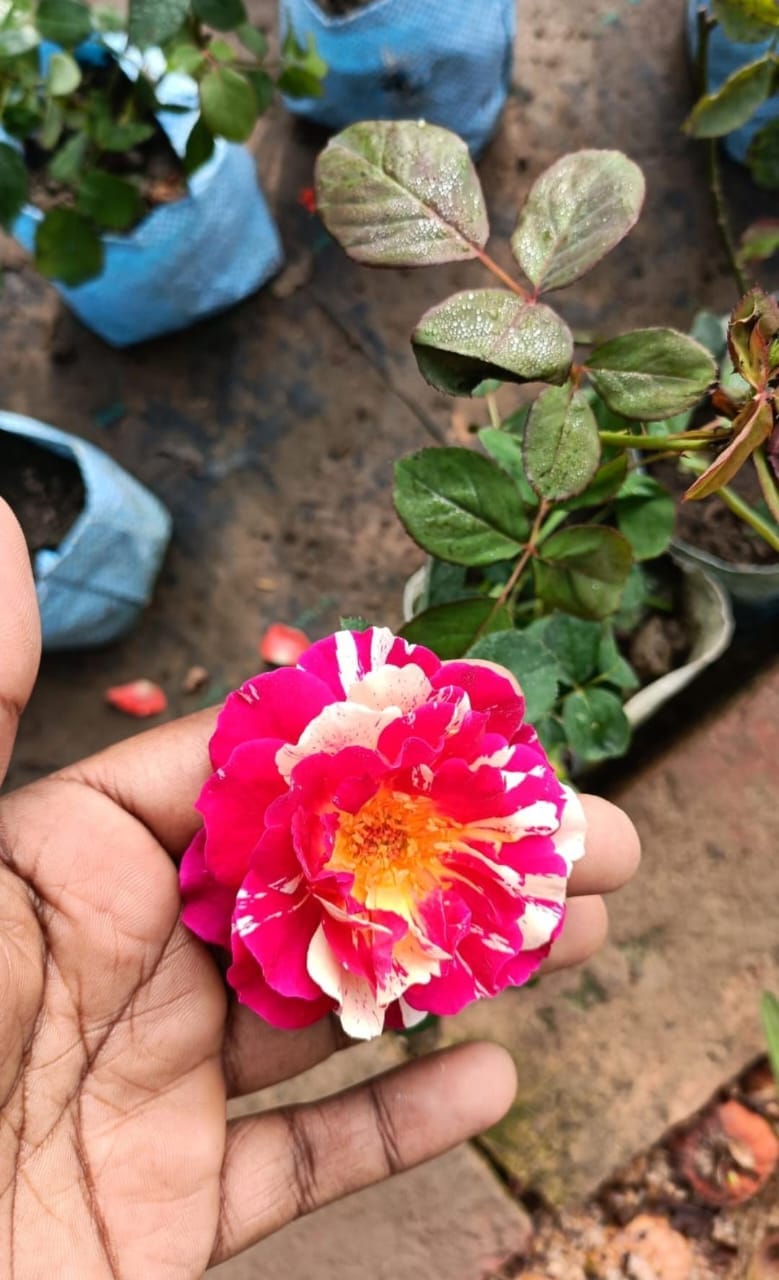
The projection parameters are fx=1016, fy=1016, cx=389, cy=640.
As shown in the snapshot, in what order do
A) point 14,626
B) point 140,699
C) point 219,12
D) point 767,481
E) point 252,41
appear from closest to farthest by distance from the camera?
point 767,481 < point 14,626 < point 219,12 < point 252,41 < point 140,699

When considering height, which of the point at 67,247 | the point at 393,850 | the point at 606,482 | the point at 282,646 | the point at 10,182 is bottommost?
the point at 282,646

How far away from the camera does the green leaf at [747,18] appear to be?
0.87 meters

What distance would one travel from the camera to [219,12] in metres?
1.15

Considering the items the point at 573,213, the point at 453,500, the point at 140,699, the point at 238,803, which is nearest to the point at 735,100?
the point at 573,213

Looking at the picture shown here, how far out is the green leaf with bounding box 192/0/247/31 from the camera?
44.9 inches

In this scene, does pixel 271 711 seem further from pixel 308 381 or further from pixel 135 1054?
pixel 308 381

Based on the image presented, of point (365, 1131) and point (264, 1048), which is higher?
point (264, 1048)

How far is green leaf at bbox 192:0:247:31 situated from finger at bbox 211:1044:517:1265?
1.19 metres

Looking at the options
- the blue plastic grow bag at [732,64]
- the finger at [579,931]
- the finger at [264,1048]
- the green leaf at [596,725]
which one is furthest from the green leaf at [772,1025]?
the blue plastic grow bag at [732,64]

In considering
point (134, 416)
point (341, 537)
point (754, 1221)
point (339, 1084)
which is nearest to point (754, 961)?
point (754, 1221)

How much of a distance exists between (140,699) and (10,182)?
0.87 meters

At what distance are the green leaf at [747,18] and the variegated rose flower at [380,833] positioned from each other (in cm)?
62

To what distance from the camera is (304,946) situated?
779 mm

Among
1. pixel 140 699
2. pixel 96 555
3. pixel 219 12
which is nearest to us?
pixel 219 12
